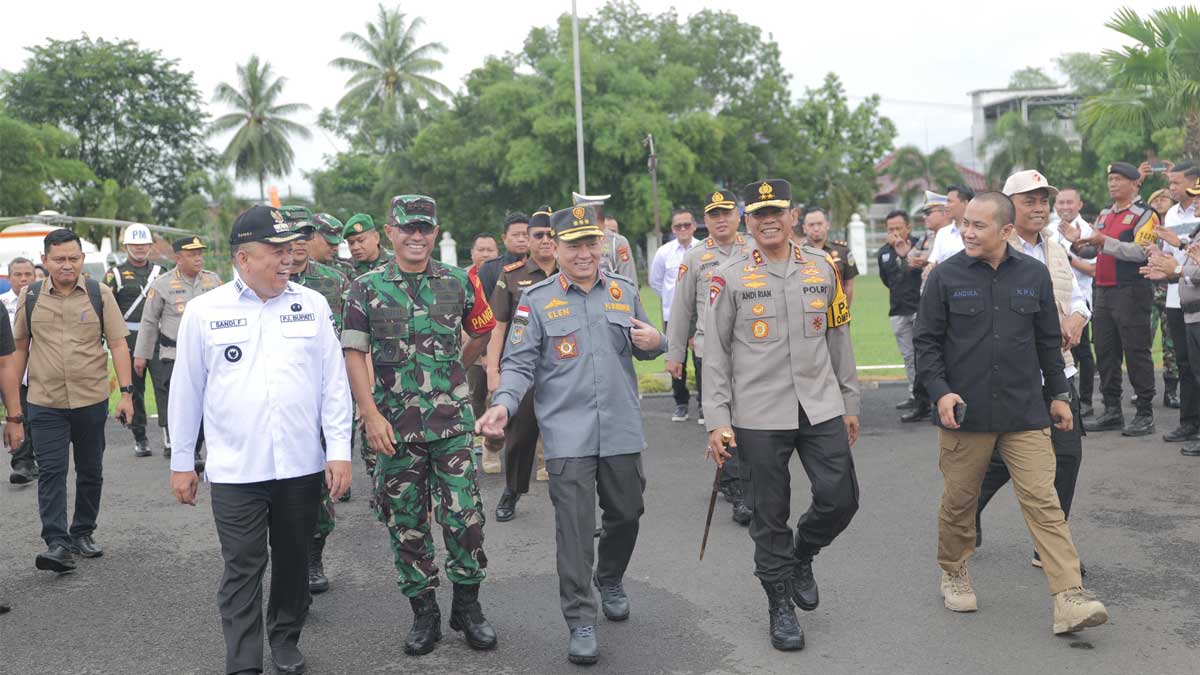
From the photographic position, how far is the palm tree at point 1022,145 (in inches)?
2226

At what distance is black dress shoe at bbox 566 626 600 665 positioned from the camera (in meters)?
4.83

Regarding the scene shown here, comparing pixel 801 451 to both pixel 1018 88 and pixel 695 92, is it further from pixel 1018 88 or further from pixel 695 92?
pixel 1018 88

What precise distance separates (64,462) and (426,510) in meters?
2.97

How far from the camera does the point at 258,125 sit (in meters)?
66.1

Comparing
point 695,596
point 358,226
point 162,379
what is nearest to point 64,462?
point 358,226

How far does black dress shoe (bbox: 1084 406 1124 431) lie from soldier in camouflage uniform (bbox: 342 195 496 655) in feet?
22.0

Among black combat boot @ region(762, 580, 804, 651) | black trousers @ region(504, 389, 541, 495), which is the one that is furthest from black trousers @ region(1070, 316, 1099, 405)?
black combat boot @ region(762, 580, 804, 651)

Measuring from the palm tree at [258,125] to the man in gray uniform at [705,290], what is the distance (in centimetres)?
6149

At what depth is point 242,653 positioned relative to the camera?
4508 mm

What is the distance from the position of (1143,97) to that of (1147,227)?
7304 millimetres

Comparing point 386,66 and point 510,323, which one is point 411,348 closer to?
point 510,323

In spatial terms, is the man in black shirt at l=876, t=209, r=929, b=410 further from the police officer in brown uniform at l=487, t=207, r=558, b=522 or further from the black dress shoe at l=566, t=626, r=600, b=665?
the black dress shoe at l=566, t=626, r=600, b=665

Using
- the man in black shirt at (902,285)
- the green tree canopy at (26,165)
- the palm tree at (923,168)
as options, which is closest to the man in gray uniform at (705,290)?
the man in black shirt at (902,285)

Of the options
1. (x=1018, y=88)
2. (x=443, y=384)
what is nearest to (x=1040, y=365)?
(x=443, y=384)
